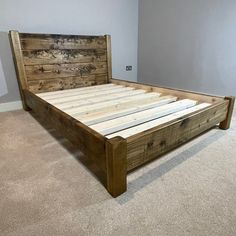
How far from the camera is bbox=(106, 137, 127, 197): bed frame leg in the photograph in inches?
35.3

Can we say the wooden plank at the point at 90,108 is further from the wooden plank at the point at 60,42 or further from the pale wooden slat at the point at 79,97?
the wooden plank at the point at 60,42

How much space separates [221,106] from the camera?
1.66m

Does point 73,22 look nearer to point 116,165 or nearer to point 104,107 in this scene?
point 104,107

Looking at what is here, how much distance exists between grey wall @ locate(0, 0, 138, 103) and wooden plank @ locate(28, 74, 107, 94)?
34cm

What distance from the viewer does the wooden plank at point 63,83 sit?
2.46 meters

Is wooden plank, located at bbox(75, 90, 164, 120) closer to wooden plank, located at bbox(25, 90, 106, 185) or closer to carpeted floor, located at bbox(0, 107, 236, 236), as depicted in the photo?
wooden plank, located at bbox(25, 90, 106, 185)

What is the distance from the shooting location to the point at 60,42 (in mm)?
2514

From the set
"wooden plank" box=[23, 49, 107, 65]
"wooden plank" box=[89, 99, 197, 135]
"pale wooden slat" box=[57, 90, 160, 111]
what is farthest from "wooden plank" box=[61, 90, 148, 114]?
"wooden plank" box=[23, 49, 107, 65]

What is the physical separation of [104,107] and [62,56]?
129 centimetres

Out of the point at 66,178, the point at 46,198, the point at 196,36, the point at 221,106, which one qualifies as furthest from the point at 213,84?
the point at 46,198

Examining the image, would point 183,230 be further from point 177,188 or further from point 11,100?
point 11,100

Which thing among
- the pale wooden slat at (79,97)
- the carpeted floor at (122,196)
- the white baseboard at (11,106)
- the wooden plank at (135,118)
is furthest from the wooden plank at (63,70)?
the wooden plank at (135,118)

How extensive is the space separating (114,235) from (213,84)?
102 inches

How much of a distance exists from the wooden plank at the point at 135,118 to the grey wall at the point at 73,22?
6.06 feet
